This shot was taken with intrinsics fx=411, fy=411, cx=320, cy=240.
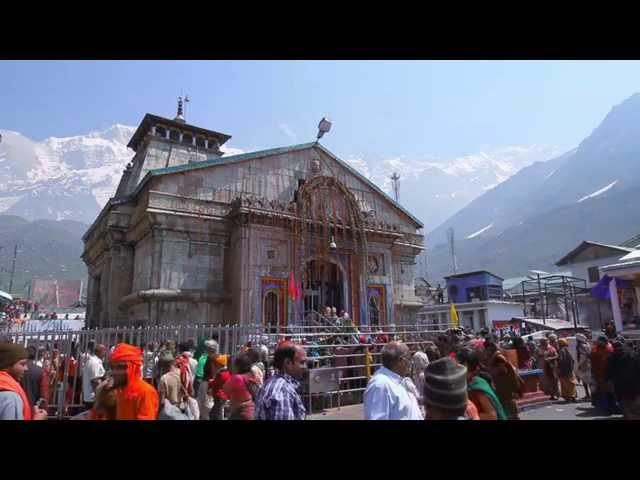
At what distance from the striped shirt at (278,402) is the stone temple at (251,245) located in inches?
493

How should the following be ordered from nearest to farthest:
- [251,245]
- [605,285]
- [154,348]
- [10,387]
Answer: [10,387] < [154,348] < [251,245] < [605,285]

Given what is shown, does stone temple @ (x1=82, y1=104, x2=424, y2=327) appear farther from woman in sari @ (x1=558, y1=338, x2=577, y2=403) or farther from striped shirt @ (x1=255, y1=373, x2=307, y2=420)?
striped shirt @ (x1=255, y1=373, x2=307, y2=420)

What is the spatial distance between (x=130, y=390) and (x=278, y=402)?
145 cm

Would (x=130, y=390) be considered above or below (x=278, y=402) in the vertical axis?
above

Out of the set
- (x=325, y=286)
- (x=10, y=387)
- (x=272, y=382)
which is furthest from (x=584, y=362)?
(x=10, y=387)

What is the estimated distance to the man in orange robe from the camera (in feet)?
12.9

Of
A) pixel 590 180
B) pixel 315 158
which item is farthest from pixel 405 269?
pixel 590 180

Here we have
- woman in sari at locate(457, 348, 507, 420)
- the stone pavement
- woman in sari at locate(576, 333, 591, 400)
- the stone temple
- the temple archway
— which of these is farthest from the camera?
the temple archway

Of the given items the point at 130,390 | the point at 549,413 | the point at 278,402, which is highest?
the point at 130,390

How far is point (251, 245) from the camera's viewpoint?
17250mm

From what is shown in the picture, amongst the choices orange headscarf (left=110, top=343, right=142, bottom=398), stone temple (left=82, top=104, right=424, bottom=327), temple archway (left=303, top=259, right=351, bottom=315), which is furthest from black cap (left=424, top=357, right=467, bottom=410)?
temple archway (left=303, top=259, right=351, bottom=315)

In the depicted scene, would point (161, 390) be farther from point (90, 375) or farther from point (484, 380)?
point (90, 375)

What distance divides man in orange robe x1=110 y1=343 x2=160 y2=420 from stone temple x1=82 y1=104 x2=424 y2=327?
12.4m
